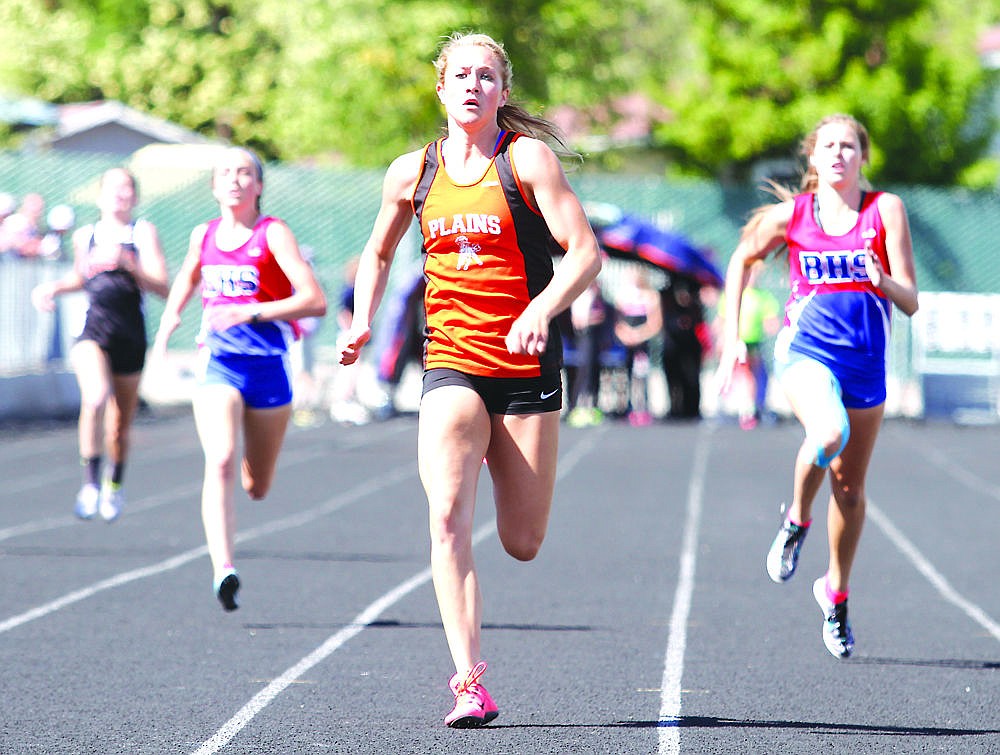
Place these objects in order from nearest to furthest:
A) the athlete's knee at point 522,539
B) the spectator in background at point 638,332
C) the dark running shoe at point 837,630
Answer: the athlete's knee at point 522,539
the dark running shoe at point 837,630
the spectator in background at point 638,332

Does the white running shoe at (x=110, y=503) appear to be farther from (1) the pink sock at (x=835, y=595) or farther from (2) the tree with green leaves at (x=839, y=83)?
(2) the tree with green leaves at (x=839, y=83)

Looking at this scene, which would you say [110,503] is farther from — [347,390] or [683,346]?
[683,346]

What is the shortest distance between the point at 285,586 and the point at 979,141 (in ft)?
90.5

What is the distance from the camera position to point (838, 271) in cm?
648

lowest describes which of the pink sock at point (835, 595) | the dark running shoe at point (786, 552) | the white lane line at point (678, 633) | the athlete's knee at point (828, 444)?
the white lane line at point (678, 633)

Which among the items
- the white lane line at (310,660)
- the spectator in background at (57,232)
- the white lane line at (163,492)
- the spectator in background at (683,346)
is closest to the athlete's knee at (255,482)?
the white lane line at (310,660)

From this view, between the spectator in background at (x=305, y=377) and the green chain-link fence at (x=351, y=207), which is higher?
the green chain-link fence at (x=351, y=207)

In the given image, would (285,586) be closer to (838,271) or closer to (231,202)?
(231,202)

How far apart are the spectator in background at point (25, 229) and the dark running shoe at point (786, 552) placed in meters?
15.3

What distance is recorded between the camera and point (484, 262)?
5309 millimetres

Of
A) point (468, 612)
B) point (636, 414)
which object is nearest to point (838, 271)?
point (468, 612)

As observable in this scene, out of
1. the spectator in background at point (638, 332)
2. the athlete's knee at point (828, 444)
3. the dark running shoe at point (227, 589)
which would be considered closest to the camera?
the athlete's knee at point (828, 444)

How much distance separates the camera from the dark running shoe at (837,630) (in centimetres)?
659

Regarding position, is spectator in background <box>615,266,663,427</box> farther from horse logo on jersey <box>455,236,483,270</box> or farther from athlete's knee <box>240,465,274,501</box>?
horse logo on jersey <box>455,236,483,270</box>
